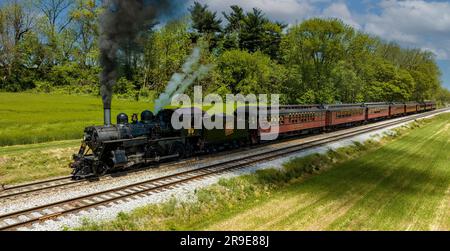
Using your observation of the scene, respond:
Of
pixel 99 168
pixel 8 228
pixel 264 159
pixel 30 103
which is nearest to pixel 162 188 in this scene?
pixel 99 168

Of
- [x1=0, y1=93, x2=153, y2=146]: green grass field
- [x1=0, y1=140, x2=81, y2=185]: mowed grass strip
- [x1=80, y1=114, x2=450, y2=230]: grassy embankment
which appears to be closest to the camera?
[x1=80, y1=114, x2=450, y2=230]: grassy embankment

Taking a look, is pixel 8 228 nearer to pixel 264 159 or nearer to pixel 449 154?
pixel 264 159

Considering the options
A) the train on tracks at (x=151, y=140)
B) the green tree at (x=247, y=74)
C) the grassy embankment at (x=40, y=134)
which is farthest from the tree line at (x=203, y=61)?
the train on tracks at (x=151, y=140)

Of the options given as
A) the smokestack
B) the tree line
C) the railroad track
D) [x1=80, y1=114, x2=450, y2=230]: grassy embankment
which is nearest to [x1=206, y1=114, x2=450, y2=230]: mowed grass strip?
[x1=80, y1=114, x2=450, y2=230]: grassy embankment

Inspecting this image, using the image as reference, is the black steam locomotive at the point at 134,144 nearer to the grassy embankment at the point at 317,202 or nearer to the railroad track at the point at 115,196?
the railroad track at the point at 115,196

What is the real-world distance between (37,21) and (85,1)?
1049 centimetres

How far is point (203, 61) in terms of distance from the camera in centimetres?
5603

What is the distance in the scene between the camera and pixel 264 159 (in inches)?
827

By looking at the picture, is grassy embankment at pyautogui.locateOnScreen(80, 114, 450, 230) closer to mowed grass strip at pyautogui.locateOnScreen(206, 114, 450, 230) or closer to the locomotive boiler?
mowed grass strip at pyautogui.locateOnScreen(206, 114, 450, 230)

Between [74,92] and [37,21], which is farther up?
[37,21]

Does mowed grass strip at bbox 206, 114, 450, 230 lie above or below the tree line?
below

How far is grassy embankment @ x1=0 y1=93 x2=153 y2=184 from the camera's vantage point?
1872cm

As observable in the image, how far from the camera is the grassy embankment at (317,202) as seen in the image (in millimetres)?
11898

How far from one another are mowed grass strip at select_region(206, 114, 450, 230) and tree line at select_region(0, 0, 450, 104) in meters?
35.4
